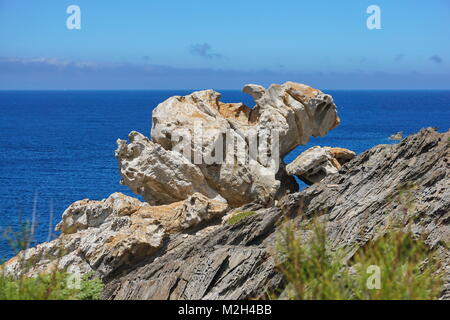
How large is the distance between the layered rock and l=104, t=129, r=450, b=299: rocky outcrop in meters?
0.68

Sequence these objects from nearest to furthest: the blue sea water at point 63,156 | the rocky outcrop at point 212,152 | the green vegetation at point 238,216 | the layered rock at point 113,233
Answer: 1. the layered rock at point 113,233
2. the green vegetation at point 238,216
3. the rocky outcrop at point 212,152
4. the blue sea water at point 63,156

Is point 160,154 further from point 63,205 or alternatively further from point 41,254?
point 63,205

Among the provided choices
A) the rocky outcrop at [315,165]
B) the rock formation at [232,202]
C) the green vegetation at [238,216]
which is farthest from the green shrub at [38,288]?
the rocky outcrop at [315,165]

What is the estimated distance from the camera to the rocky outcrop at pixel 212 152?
33188 mm

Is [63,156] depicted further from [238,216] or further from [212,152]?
[238,216]

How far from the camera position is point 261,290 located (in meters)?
18.2

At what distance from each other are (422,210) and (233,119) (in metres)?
17.6

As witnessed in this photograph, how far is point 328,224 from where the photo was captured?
22.4m

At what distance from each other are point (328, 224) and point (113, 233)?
9564mm

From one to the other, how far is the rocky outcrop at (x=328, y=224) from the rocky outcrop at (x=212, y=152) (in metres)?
5.87

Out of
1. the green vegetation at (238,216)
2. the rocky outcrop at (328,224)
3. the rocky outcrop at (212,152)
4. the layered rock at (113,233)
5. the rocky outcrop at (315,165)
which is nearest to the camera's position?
the rocky outcrop at (328,224)

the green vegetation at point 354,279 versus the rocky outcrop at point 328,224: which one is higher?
the green vegetation at point 354,279

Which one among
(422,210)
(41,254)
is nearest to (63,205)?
(41,254)

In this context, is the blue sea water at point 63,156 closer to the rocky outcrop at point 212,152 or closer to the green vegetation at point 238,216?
the rocky outcrop at point 212,152
